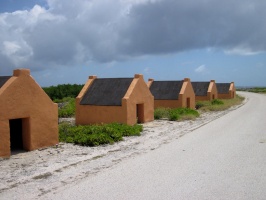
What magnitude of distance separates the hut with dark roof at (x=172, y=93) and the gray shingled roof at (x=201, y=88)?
10194mm

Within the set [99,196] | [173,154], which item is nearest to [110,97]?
[173,154]

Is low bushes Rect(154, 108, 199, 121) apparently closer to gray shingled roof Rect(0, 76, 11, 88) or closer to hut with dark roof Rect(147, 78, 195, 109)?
hut with dark roof Rect(147, 78, 195, 109)

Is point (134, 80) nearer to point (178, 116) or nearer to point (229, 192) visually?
point (178, 116)

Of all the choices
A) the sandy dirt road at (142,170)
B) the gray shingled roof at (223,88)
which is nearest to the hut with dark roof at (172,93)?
the sandy dirt road at (142,170)

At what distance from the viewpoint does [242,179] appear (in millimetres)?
8055

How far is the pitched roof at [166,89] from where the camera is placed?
96.0 feet

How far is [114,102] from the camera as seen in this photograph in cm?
1952

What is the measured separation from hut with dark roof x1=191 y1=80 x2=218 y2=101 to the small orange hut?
30.3m

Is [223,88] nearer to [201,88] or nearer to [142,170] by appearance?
[201,88]

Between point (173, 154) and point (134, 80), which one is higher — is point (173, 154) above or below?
below

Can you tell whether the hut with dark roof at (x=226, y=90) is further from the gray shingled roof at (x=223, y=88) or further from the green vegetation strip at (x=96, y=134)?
the green vegetation strip at (x=96, y=134)

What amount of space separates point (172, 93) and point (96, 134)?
16272mm

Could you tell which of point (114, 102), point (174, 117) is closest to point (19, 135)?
point (114, 102)

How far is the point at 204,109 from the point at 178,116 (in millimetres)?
9177
